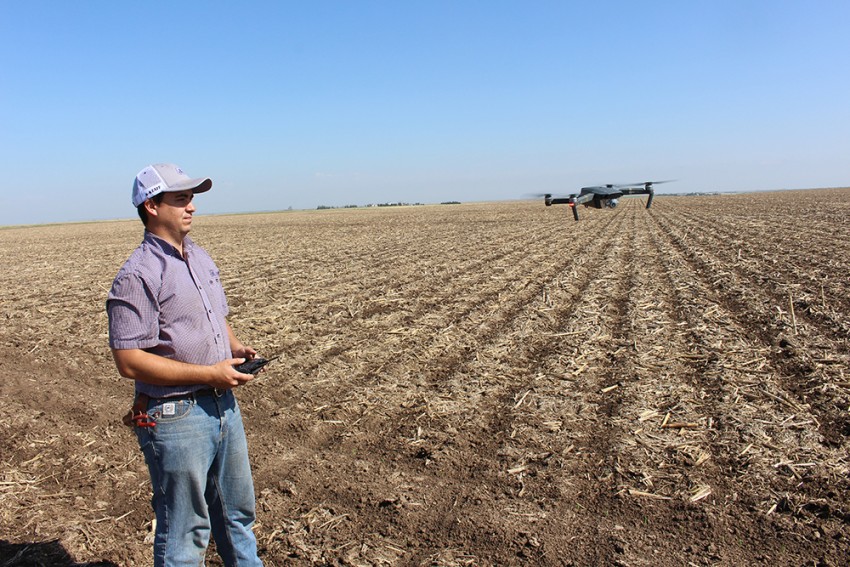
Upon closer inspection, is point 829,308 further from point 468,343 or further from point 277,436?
point 277,436

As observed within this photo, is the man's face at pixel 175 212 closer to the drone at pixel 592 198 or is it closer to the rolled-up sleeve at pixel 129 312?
the rolled-up sleeve at pixel 129 312

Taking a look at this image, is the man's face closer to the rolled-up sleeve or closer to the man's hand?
the rolled-up sleeve

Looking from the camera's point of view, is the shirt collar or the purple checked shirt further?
the shirt collar

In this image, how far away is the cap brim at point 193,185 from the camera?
2.52m

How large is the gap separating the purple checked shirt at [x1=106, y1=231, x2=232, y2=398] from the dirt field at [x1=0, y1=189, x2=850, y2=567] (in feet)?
5.18

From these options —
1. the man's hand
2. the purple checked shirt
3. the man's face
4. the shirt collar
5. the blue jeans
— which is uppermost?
the man's face

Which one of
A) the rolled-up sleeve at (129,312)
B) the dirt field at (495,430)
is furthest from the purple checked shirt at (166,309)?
the dirt field at (495,430)

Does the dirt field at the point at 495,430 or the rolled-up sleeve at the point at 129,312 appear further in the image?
the dirt field at the point at 495,430

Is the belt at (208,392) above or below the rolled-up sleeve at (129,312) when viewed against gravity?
below

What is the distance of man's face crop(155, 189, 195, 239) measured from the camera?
256 centimetres

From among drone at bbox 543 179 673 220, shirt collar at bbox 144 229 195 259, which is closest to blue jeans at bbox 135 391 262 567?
shirt collar at bbox 144 229 195 259

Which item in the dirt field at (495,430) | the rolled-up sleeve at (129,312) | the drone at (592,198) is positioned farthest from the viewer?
the drone at (592,198)

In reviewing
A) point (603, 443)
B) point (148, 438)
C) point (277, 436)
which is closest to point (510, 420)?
point (603, 443)

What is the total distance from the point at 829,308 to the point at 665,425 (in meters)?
5.65
